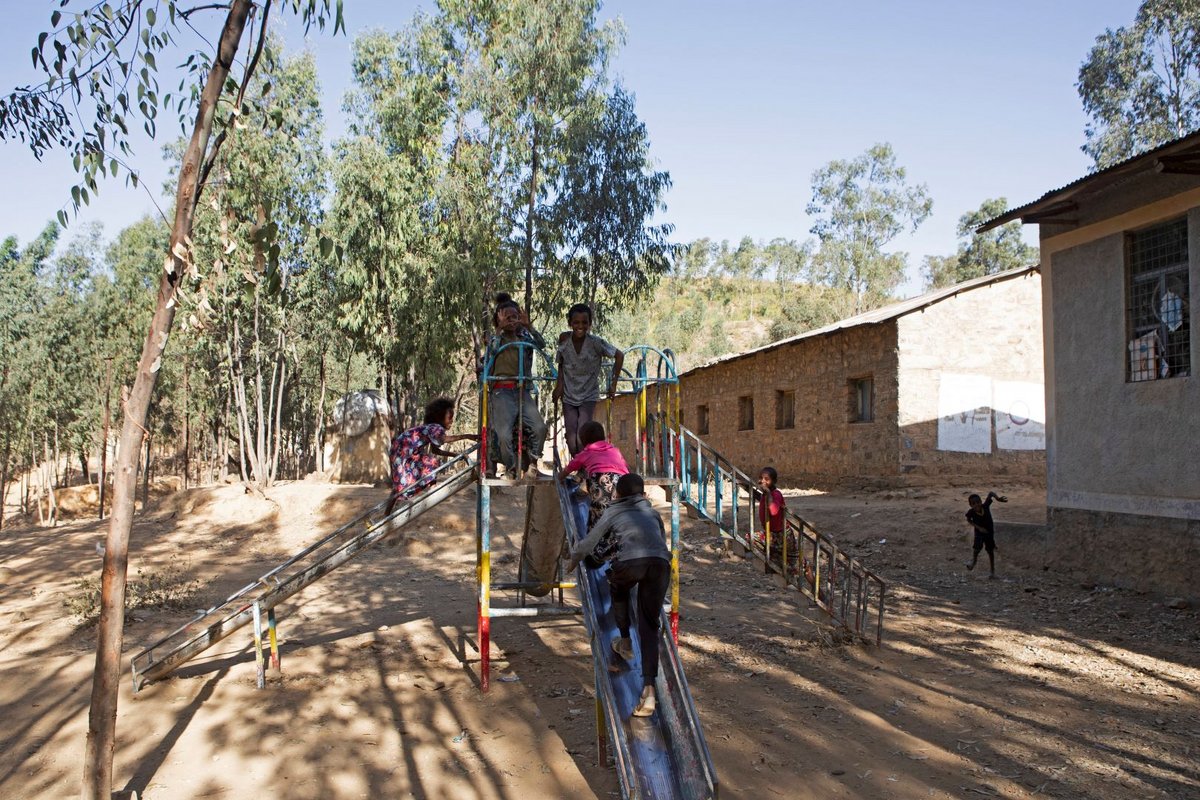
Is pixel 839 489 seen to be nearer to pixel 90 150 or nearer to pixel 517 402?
pixel 517 402

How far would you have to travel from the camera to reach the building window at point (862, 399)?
17.1 metres

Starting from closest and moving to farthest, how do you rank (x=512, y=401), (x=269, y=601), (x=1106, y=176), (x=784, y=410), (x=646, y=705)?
(x=646, y=705) → (x=269, y=601) → (x=512, y=401) → (x=1106, y=176) → (x=784, y=410)

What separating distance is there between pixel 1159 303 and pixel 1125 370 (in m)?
0.80

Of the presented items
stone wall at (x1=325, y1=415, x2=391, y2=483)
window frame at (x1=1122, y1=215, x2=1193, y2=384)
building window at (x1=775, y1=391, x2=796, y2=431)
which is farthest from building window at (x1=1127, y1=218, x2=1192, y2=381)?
stone wall at (x1=325, y1=415, x2=391, y2=483)

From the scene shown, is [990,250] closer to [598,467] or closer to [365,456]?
[365,456]

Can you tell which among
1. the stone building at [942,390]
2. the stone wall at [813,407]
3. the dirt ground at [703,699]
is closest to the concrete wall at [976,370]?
the stone building at [942,390]

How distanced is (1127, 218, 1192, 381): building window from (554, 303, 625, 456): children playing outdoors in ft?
20.7

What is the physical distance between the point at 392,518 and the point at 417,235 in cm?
1224

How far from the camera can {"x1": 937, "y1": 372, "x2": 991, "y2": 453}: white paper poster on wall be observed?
633 inches

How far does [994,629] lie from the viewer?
28.9 ft

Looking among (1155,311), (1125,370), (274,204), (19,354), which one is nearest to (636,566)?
(1125,370)

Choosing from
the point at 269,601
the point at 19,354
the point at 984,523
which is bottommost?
the point at 269,601

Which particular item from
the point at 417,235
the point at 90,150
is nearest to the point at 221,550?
the point at 417,235

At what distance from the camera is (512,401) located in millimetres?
7500
